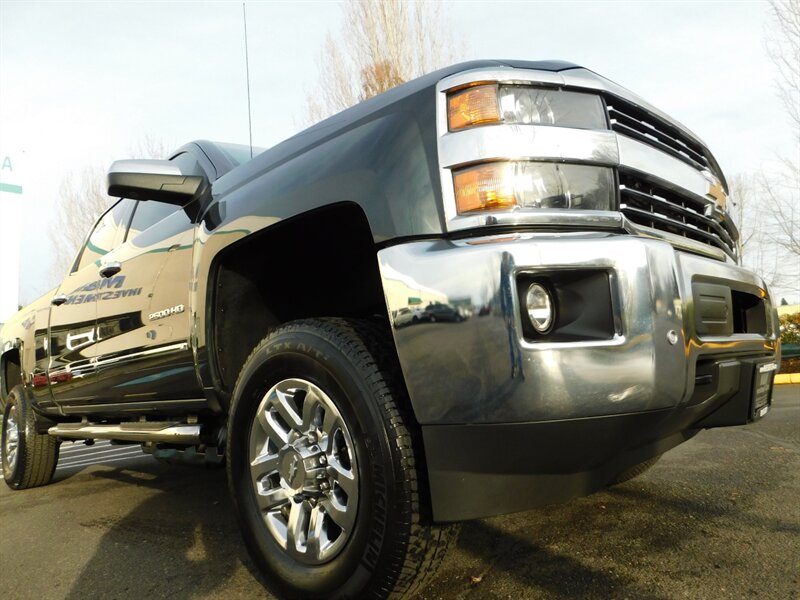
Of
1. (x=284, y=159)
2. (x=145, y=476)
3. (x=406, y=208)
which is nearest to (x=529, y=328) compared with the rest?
(x=406, y=208)

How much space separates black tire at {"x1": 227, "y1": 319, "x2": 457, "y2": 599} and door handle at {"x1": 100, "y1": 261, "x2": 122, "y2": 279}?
1.56 m

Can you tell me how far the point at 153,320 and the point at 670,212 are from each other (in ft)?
7.17

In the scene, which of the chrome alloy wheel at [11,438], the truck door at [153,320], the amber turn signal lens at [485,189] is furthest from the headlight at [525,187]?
the chrome alloy wheel at [11,438]

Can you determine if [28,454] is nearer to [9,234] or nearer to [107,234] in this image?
[107,234]

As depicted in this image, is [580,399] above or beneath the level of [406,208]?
beneath

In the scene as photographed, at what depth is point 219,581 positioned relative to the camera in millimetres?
2311

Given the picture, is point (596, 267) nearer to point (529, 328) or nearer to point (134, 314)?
point (529, 328)

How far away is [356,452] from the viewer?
1.85 metres

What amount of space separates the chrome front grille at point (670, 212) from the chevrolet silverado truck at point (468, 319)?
0.01m

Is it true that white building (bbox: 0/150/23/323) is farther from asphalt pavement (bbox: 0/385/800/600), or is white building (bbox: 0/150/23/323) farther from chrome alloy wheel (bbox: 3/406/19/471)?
asphalt pavement (bbox: 0/385/800/600)

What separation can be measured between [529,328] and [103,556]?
2.15 m

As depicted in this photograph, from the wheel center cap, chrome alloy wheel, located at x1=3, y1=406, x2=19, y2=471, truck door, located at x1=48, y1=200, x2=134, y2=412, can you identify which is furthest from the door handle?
chrome alloy wheel, located at x1=3, y1=406, x2=19, y2=471

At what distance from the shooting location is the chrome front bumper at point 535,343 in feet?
5.16

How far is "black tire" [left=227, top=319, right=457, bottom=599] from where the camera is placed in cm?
172
